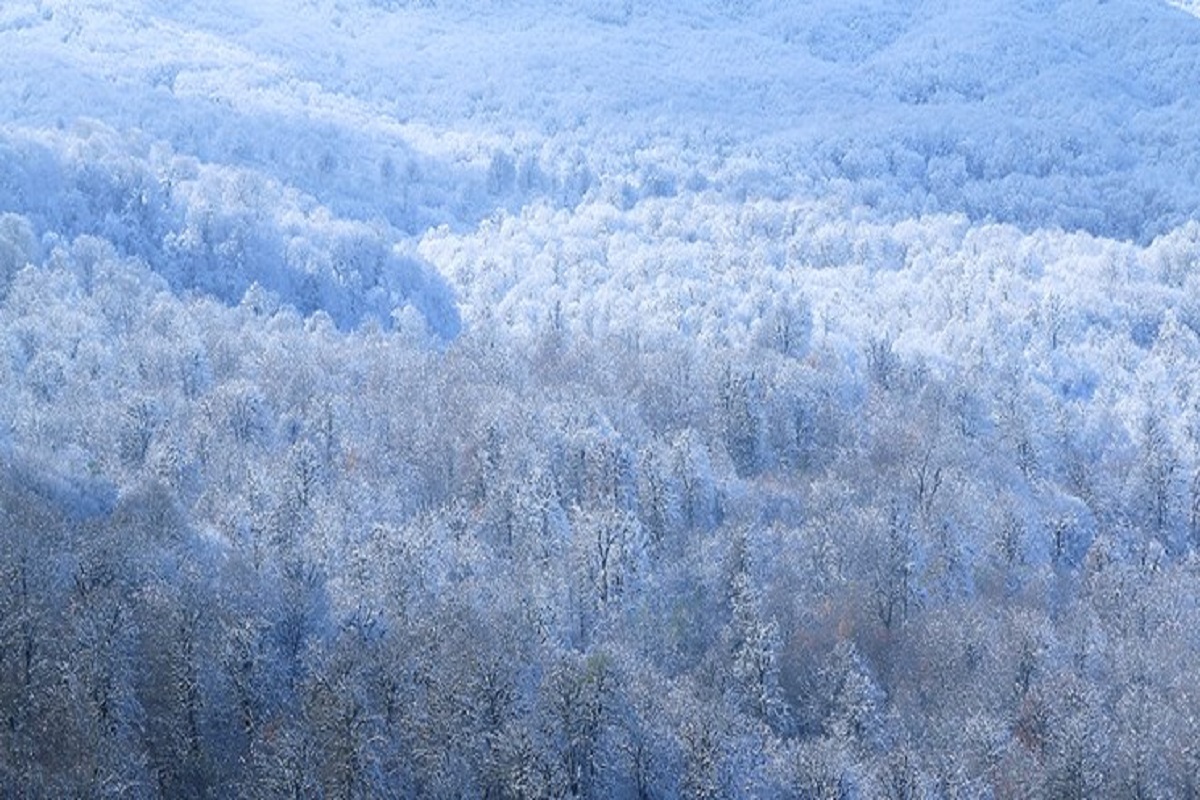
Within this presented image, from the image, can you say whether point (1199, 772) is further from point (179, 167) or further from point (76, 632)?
point (179, 167)

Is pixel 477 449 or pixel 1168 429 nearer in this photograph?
pixel 477 449

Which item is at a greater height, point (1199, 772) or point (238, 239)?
point (1199, 772)

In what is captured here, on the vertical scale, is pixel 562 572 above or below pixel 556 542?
above

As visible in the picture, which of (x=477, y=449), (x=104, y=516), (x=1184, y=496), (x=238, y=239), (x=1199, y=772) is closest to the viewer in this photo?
(x=1199, y=772)

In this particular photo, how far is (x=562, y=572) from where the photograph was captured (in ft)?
280

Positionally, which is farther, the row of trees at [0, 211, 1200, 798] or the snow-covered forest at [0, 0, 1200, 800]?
the snow-covered forest at [0, 0, 1200, 800]

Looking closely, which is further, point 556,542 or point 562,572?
point 556,542

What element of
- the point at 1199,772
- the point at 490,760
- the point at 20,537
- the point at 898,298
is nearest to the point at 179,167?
the point at 898,298

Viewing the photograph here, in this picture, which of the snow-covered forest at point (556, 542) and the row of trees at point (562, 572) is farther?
the snow-covered forest at point (556, 542)

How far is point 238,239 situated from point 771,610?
105m

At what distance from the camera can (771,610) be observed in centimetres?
8681

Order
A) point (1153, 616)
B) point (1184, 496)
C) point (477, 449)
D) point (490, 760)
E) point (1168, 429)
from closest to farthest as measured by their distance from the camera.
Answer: point (490, 760)
point (1153, 616)
point (477, 449)
point (1184, 496)
point (1168, 429)

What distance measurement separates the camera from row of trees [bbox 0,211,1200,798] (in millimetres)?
65062

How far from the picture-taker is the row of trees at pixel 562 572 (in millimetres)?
65062
